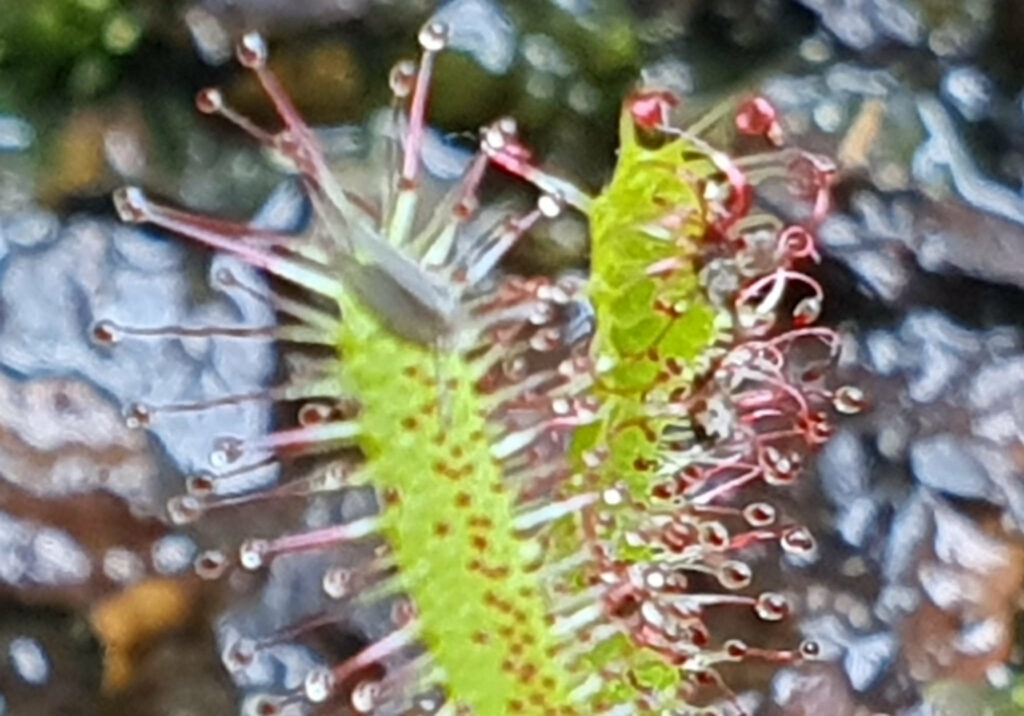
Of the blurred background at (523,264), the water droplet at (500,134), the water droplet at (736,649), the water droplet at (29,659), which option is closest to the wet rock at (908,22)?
the blurred background at (523,264)

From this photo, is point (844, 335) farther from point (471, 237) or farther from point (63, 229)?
point (63, 229)

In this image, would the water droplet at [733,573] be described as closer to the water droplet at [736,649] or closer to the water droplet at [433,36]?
the water droplet at [736,649]

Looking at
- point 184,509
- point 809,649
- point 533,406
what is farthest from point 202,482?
point 809,649

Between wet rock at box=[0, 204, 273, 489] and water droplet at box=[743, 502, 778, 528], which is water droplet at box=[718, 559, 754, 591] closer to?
water droplet at box=[743, 502, 778, 528]

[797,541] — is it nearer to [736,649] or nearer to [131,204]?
[736,649]

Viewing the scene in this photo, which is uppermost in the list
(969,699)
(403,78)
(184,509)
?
(403,78)

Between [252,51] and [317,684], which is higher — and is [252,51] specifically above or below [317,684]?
above

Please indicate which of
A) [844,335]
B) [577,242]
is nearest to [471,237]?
[577,242]
